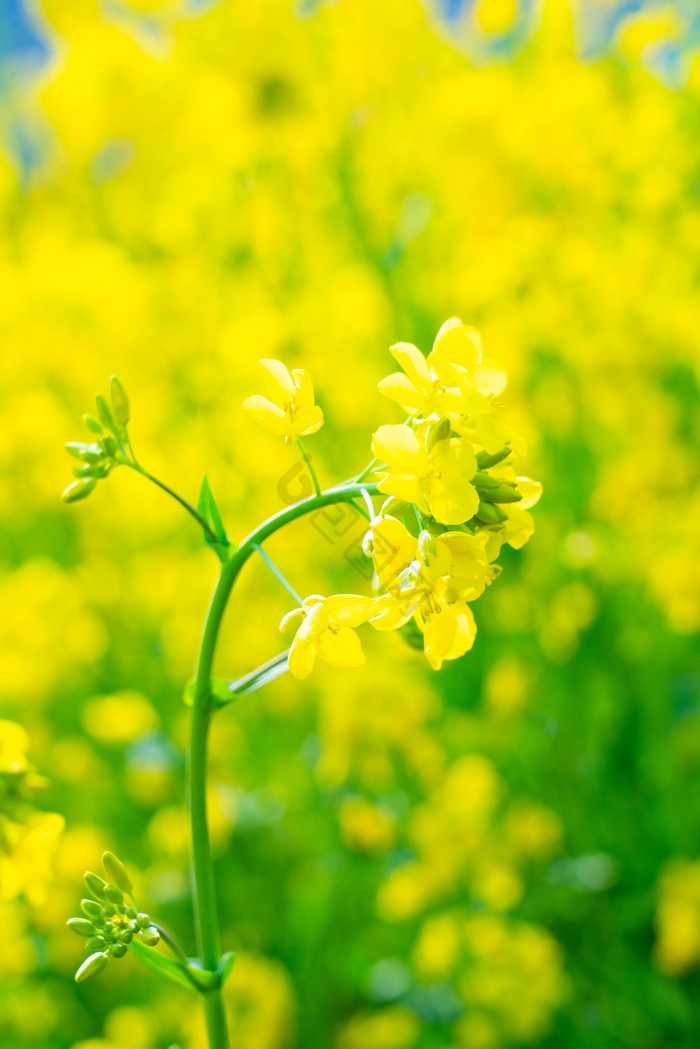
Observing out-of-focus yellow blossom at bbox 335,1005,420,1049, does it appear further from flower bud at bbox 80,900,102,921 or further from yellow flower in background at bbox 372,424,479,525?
yellow flower in background at bbox 372,424,479,525

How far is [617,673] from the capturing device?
173 cm

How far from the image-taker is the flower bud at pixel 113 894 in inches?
22.2

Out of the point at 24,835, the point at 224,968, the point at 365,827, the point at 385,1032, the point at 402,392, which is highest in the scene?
the point at 402,392

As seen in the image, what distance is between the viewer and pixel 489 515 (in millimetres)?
564

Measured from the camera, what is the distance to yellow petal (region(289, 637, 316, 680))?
51cm

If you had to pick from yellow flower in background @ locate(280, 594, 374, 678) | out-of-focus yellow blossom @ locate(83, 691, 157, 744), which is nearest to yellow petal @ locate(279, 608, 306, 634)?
yellow flower in background @ locate(280, 594, 374, 678)

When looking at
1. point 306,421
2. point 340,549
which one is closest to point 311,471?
point 306,421

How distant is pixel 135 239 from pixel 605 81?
3.82 ft

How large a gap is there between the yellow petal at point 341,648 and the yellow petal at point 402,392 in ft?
0.48

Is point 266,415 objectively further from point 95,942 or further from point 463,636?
point 95,942

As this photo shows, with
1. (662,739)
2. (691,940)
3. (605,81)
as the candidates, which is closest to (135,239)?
(605,81)

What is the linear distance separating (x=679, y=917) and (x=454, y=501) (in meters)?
1.26

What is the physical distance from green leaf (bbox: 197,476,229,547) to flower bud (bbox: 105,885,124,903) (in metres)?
0.23

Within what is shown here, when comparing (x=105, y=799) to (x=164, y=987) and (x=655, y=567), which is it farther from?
(x=655, y=567)
